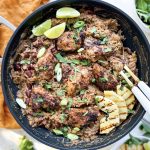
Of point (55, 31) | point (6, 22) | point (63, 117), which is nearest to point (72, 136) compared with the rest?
point (63, 117)

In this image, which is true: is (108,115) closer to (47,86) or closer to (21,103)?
(47,86)

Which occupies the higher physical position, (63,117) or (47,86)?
(47,86)

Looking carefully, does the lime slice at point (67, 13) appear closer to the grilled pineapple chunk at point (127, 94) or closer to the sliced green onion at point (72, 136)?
the grilled pineapple chunk at point (127, 94)

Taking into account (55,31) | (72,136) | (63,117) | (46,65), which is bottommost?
(72,136)

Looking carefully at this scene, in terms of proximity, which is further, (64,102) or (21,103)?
(21,103)

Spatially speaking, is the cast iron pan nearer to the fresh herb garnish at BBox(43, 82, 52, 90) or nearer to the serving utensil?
the serving utensil

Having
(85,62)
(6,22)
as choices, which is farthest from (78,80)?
(6,22)

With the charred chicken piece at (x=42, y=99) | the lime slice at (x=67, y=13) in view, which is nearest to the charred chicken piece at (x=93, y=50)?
the lime slice at (x=67, y=13)
